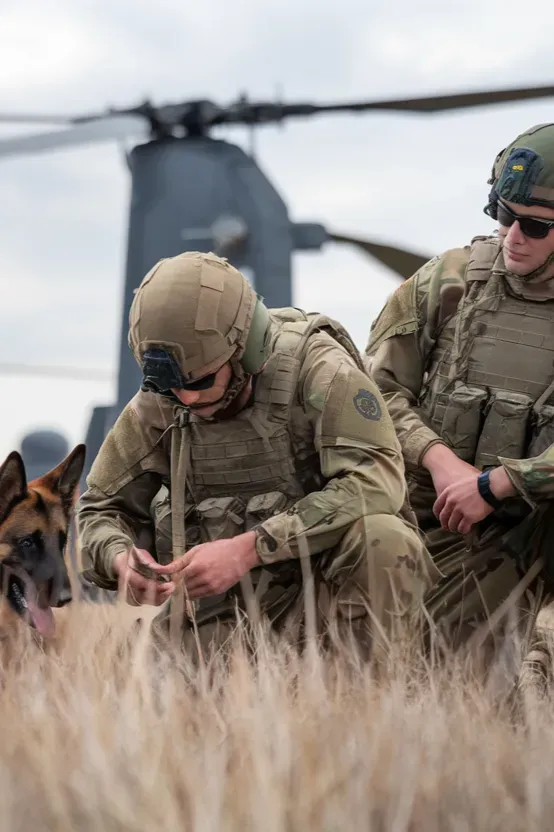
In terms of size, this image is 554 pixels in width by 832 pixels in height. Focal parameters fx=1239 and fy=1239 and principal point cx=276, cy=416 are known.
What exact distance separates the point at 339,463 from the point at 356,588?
14.5 inches

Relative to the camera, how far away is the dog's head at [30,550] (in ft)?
13.0

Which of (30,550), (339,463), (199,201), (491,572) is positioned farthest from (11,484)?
(199,201)

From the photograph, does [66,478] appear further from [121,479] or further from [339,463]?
[339,463]

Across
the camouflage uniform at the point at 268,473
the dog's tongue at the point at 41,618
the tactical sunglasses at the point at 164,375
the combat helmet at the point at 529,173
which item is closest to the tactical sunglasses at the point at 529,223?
the combat helmet at the point at 529,173

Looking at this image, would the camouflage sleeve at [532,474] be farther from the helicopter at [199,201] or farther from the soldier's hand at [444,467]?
the helicopter at [199,201]

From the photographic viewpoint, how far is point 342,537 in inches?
142

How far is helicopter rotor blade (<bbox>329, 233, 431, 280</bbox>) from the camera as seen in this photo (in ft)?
31.2

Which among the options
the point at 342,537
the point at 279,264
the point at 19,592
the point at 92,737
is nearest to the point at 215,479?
the point at 342,537

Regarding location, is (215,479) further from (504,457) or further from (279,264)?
(279,264)

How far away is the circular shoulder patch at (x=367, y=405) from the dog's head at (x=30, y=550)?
1.00 metres

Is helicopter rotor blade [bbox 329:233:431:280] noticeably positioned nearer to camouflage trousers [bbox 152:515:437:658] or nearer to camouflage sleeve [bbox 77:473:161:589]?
camouflage sleeve [bbox 77:473:161:589]

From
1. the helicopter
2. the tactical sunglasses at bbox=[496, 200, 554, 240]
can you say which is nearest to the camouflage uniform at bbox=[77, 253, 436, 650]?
the tactical sunglasses at bbox=[496, 200, 554, 240]

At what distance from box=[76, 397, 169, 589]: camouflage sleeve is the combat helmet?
4.34ft

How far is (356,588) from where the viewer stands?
360 centimetres
